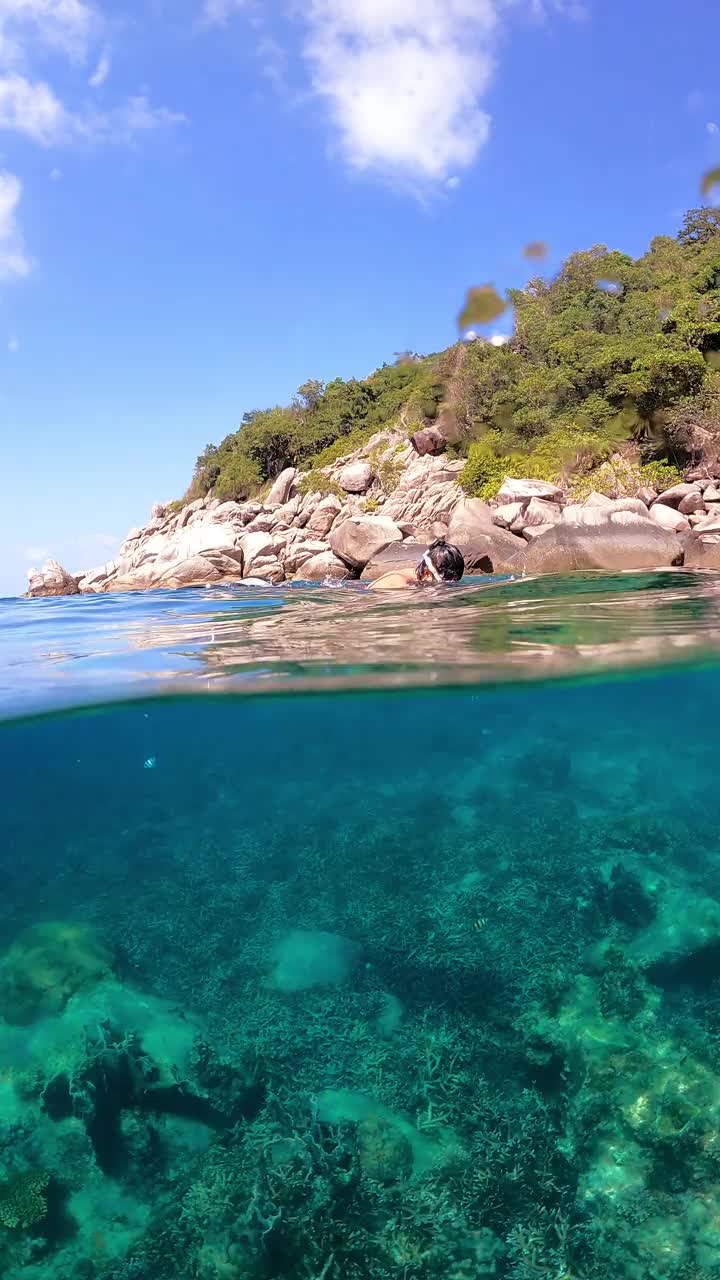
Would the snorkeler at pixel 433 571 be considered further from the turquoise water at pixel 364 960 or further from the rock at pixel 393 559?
the turquoise water at pixel 364 960

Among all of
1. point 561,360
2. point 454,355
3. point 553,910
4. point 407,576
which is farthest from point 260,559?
point 454,355

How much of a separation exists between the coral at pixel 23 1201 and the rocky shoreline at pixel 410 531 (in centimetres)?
1439

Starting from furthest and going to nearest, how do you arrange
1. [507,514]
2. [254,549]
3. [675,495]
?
[254,549] → [675,495] → [507,514]

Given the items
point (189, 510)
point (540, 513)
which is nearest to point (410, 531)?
point (540, 513)

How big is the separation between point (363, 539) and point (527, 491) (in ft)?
21.3

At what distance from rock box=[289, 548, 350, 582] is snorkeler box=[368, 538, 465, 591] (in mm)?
7184

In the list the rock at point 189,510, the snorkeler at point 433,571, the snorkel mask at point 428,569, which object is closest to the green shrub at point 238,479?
the rock at point 189,510

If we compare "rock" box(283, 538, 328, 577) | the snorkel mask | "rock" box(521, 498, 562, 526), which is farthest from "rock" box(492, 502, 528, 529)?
the snorkel mask

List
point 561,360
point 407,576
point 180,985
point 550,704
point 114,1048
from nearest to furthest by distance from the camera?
point 114,1048 < point 180,985 < point 550,704 < point 407,576 < point 561,360

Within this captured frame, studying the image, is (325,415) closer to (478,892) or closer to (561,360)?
(561,360)

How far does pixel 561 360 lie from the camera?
3553 cm

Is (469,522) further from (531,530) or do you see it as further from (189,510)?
(189,510)

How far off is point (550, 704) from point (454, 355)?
137ft

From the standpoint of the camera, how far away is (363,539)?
74.6 feet
